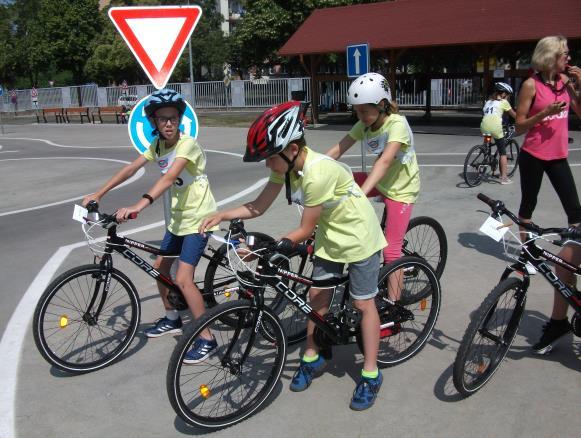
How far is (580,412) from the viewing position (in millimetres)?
3381

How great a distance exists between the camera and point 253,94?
36781mm

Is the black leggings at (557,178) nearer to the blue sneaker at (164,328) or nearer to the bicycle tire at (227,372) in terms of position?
the bicycle tire at (227,372)

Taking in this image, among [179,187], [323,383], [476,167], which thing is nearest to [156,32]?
[179,187]

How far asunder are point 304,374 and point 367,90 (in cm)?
192

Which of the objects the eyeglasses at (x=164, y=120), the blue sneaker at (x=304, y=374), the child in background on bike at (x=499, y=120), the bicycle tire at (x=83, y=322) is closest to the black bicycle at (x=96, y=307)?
the bicycle tire at (x=83, y=322)

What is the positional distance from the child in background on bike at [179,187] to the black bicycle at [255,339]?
25.1 inches

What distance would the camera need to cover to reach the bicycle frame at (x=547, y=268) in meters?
3.54

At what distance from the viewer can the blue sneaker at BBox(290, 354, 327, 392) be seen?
12.3 feet

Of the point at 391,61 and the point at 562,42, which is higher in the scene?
the point at 391,61

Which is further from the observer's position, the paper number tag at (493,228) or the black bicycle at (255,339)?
the paper number tag at (493,228)

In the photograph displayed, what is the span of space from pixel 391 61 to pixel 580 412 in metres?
21.6

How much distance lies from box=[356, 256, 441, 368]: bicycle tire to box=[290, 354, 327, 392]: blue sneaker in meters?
0.31

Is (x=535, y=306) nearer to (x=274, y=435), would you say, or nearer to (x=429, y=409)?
(x=429, y=409)

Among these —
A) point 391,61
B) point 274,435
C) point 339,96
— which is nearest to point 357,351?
point 274,435
